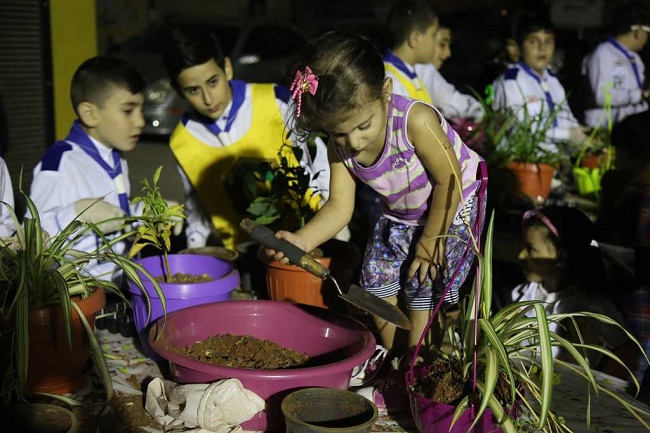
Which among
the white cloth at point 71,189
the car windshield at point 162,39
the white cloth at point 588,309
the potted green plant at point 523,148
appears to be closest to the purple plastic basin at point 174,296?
the white cloth at point 71,189

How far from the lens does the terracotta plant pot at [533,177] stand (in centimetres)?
430

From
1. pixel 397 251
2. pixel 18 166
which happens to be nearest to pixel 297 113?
pixel 397 251

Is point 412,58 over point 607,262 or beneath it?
over

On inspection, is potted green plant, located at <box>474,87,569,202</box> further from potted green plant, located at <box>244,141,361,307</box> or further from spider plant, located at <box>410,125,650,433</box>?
spider plant, located at <box>410,125,650,433</box>

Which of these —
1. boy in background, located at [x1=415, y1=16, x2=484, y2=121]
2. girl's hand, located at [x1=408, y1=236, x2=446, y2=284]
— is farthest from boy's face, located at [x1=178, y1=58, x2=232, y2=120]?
boy in background, located at [x1=415, y1=16, x2=484, y2=121]

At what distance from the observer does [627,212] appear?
10.3 ft

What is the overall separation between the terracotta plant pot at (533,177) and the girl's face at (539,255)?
3.72 ft

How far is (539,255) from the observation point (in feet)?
10.4

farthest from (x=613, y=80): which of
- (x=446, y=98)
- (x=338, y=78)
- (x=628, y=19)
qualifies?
(x=338, y=78)

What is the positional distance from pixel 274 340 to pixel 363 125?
0.78 meters

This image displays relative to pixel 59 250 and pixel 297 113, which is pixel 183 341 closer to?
pixel 59 250

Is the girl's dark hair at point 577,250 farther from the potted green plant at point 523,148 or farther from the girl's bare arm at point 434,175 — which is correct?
the potted green plant at point 523,148

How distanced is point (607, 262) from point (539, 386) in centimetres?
133

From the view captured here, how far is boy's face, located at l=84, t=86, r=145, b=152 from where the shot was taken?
317cm
